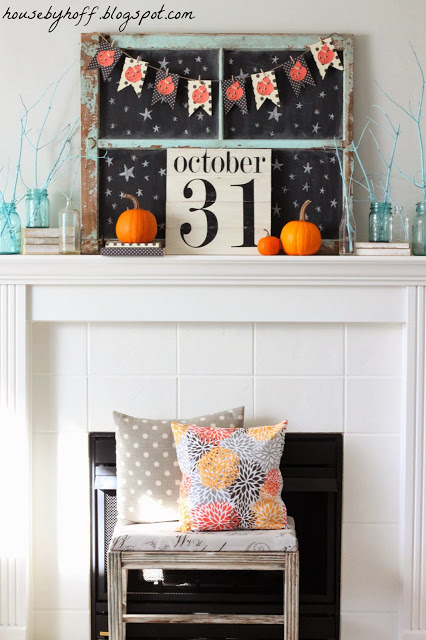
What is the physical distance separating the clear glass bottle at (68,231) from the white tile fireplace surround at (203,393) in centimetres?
10

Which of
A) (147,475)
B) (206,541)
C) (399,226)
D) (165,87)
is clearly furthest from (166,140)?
(206,541)

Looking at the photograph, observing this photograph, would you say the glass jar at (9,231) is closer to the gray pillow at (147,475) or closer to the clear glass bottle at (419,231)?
the gray pillow at (147,475)

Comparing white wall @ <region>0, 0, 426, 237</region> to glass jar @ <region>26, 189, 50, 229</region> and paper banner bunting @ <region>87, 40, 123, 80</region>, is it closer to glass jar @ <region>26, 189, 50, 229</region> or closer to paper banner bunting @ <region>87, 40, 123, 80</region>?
paper banner bunting @ <region>87, 40, 123, 80</region>

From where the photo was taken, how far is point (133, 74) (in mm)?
2377

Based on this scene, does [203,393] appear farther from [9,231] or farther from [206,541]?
[9,231]

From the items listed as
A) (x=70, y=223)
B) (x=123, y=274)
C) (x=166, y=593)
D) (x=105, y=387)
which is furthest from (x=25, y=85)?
Answer: (x=166, y=593)

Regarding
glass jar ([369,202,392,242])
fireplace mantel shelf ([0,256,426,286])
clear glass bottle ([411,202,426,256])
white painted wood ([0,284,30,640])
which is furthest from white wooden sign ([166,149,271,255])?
white painted wood ([0,284,30,640])

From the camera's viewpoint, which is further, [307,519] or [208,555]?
[307,519]

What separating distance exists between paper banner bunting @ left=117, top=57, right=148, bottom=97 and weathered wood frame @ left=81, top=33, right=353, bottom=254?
0.06 meters

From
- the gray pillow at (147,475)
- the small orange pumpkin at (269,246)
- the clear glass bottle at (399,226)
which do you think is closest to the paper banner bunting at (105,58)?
the small orange pumpkin at (269,246)

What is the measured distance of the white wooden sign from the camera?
7.84 ft

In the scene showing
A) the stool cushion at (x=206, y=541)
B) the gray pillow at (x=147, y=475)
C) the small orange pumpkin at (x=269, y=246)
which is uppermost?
the small orange pumpkin at (x=269, y=246)

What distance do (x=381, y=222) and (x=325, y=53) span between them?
1.95 ft

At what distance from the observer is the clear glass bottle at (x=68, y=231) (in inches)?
91.8
